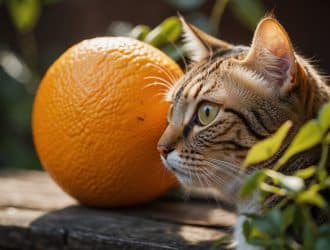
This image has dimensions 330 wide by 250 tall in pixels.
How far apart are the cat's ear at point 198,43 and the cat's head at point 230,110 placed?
0.13 m

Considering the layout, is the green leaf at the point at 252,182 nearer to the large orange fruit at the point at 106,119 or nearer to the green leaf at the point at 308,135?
the green leaf at the point at 308,135

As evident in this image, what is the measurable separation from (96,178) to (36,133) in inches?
6.9

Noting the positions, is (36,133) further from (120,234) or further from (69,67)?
(120,234)

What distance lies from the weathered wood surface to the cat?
12 cm

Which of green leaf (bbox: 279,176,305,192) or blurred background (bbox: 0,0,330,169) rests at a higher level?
blurred background (bbox: 0,0,330,169)

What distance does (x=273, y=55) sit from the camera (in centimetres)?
105

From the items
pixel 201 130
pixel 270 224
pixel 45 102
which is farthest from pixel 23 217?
pixel 270 224

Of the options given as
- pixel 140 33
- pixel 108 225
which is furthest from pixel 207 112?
pixel 140 33

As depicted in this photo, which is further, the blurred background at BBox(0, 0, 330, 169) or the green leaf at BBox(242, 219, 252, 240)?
the blurred background at BBox(0, 0, 330, 169)

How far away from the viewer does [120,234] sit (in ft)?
4.00

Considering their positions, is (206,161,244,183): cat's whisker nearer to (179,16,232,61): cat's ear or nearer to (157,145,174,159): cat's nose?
(157,145,174,159): cat's nose

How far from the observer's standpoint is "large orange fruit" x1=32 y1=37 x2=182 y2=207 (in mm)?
1239

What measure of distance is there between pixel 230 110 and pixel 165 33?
427mm

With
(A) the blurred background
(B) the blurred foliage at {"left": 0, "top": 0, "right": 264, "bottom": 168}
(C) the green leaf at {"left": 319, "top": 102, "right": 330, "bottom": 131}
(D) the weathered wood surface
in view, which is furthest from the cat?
(A) the blurred background
